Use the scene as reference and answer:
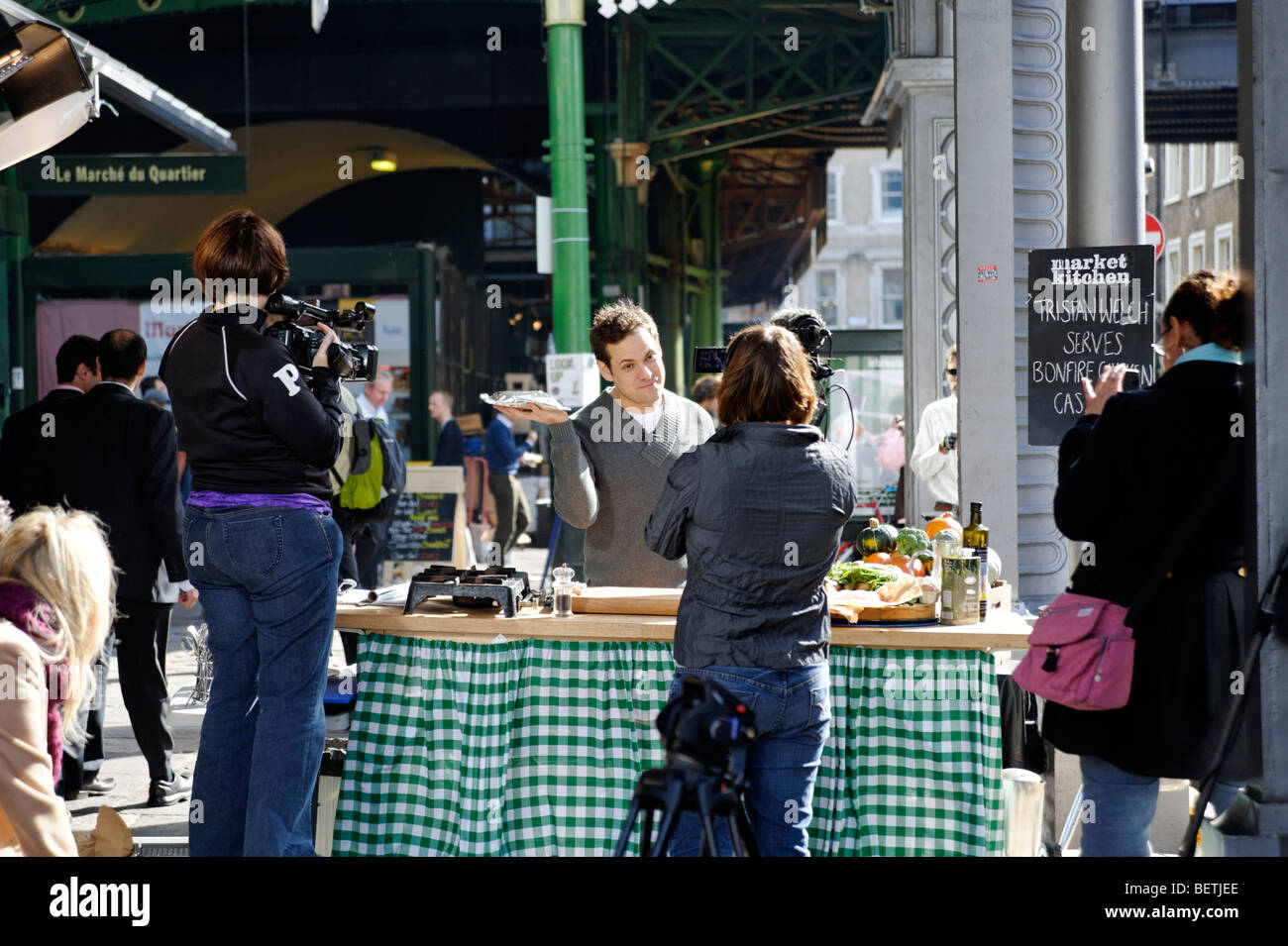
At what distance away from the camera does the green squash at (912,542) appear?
16.2 ft

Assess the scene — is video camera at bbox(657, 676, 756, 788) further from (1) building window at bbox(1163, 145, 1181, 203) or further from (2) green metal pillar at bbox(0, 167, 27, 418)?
(1) building window at bbox(1163, 145, 1181, 203)

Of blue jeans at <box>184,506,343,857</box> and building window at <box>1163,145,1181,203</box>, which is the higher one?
building window at <box>1163,145,1181,203</box>

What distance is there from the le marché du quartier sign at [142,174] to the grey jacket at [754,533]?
28.7ft

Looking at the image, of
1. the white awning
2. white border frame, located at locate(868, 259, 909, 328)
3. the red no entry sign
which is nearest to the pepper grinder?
the white awning

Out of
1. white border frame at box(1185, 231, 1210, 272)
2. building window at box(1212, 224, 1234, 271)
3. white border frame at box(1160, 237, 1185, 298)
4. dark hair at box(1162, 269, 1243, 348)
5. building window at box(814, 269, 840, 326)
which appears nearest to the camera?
dark hair at box(1162, 269, 1243, 348)

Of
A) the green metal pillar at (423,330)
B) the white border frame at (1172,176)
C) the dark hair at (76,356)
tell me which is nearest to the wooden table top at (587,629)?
the dark hair at (76,356)

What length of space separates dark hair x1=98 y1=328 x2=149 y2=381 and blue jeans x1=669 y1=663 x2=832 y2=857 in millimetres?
3887

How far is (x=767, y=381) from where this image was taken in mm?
3463

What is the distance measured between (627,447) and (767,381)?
1314 mm

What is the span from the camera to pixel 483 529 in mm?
14953

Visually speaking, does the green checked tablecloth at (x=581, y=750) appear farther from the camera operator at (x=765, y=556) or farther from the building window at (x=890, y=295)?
the building window at (x=890, y=295)

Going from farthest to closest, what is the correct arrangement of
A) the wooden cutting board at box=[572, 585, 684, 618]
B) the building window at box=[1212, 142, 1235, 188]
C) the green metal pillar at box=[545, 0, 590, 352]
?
the building window at box=[1212, 142, 1235, 188] < the green metal pillar at box=[545, 0, 590, 352] < the wooden cutting board at box=[572, 585, 684, 618]

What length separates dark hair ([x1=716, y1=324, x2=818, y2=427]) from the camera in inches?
136
